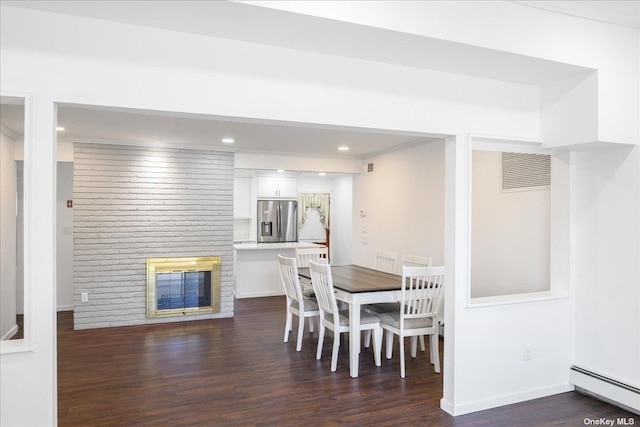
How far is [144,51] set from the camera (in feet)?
7.84

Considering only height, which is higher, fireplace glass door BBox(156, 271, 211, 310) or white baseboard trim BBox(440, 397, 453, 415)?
fireplace glass door BBox(156, 271, 211, 310)

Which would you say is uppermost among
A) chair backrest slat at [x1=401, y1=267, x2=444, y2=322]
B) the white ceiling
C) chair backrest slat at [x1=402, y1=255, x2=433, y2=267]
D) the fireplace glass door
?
the white ceiling

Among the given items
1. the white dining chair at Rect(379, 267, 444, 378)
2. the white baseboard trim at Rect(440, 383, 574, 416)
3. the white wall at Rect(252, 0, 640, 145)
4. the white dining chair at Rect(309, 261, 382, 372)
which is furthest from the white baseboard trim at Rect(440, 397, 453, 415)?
the white wall at Rect(252, 0, 640, 145)

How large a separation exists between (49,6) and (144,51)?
0.47m

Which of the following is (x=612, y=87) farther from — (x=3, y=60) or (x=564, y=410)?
(x=3, y=60)

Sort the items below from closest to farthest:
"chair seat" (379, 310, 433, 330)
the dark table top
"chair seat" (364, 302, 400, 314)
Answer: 1. "chair seat" (379, 310, 433, 330)
2. the dark table top
3. "chair seat" (364, 302, 400, 314)

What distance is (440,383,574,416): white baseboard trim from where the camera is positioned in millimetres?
3201

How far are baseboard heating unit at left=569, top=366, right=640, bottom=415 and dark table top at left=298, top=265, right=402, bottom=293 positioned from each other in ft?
5.40

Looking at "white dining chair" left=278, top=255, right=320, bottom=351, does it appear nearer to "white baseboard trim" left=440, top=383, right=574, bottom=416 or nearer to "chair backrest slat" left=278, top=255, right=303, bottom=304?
"chair backrest slat" left=278, top=255, right=303, bottom=304

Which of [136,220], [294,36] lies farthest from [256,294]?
[294,36]

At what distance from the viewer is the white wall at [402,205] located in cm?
542

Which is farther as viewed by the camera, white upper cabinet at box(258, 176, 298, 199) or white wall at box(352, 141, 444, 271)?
white upper cabinet at box(258, 176, 298, 199)

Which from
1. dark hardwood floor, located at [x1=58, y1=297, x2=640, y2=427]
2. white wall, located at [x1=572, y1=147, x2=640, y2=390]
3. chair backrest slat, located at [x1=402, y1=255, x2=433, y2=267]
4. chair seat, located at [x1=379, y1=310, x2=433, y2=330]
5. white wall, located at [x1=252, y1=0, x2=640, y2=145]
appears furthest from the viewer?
chair backrest slat, located at [x1=402, y1=255, x2=433, y2=267]

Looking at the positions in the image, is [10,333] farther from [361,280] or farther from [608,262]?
[608,262]
